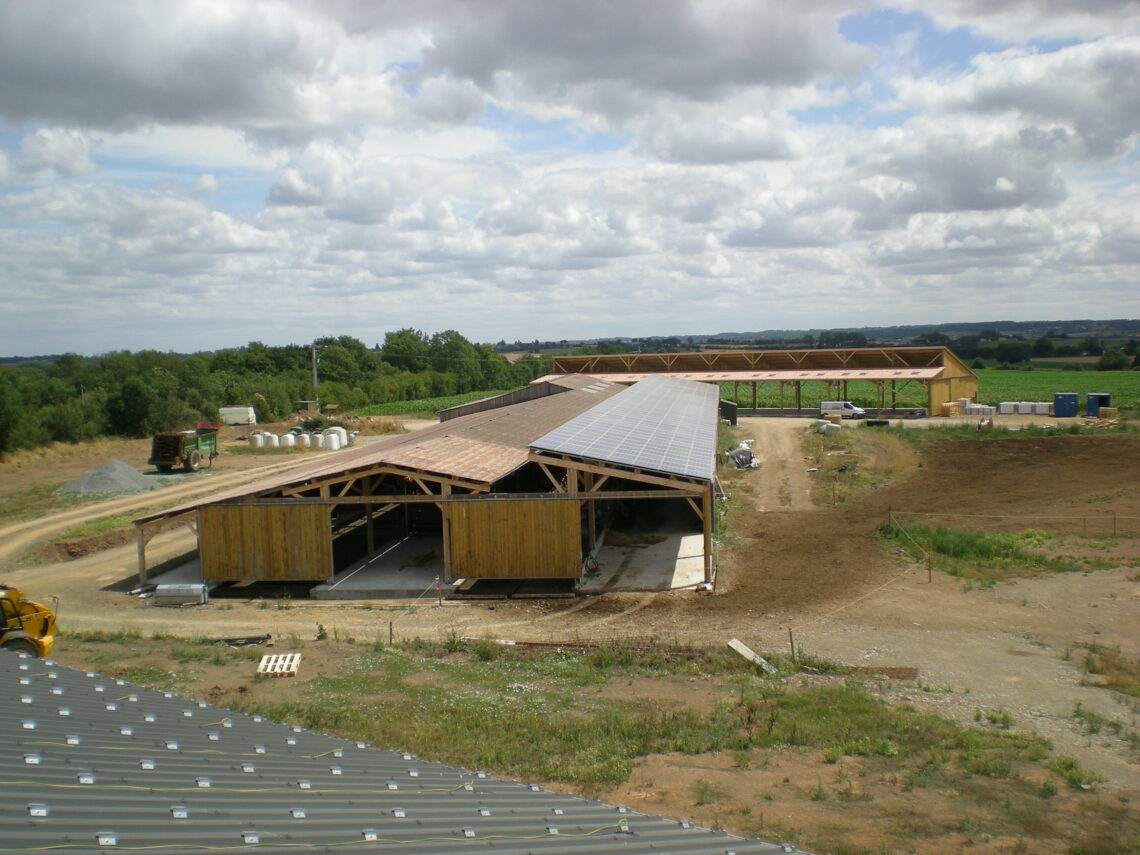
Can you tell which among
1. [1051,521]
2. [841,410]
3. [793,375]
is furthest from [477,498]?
[793,375]

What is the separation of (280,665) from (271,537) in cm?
765

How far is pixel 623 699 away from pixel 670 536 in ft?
51.3

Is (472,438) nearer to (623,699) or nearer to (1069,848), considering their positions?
(623,699)

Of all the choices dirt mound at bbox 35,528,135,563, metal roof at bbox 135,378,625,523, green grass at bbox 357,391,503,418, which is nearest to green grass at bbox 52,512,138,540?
dirt mound at bbox 35,528,135,563

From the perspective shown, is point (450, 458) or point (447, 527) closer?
point (447, 527)

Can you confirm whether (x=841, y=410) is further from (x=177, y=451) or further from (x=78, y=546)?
(x=78, y=546)

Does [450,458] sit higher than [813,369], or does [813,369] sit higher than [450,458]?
[813,369]

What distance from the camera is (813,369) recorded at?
72812mm

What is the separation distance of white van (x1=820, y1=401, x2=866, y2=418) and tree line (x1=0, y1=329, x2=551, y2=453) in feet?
153

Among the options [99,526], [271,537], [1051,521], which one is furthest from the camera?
[99,526]

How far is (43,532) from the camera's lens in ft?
111

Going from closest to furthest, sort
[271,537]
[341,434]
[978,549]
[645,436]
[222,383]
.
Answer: [271,537], [978,549], [645,436], [341,434], [222,383]

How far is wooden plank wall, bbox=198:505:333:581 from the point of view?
2452cm

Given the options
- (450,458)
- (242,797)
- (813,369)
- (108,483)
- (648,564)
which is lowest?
(648,564)
